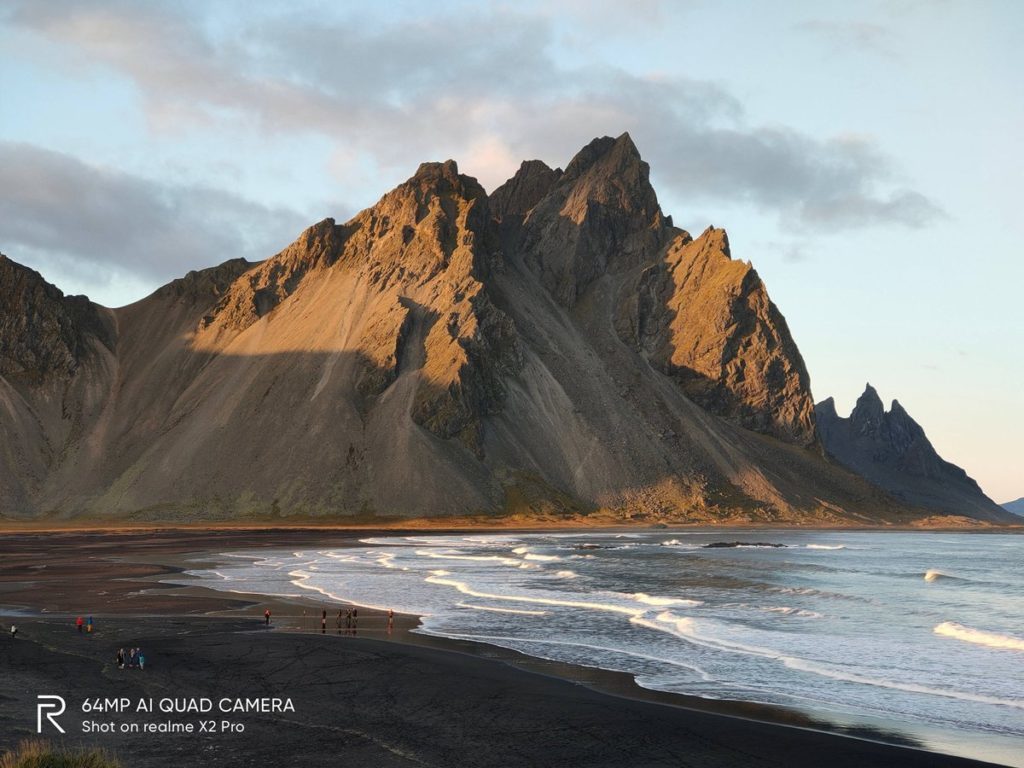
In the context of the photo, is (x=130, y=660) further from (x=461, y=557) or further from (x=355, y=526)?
(x=355, y=526)

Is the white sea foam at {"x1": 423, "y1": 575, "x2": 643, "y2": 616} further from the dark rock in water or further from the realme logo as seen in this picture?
the dark rock in water

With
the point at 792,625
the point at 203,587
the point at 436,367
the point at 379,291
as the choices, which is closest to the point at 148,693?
the point at 792,625

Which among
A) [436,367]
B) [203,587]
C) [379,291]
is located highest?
[379,291]

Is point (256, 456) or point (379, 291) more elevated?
point (379, 291)

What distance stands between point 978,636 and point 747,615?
10.6 m

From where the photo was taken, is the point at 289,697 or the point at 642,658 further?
the point at 642,658

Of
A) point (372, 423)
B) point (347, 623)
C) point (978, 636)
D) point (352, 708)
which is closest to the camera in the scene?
point (352, 708)

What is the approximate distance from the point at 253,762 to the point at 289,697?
723cm

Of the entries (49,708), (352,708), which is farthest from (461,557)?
(49,708)

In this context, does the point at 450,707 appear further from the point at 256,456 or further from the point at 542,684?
the point at 256,456

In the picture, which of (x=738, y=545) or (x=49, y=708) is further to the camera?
(x=738, y=545)

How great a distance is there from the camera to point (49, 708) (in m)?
25.5

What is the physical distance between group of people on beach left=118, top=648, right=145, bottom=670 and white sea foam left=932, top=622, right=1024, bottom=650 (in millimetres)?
31636

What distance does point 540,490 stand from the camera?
16425 cm
